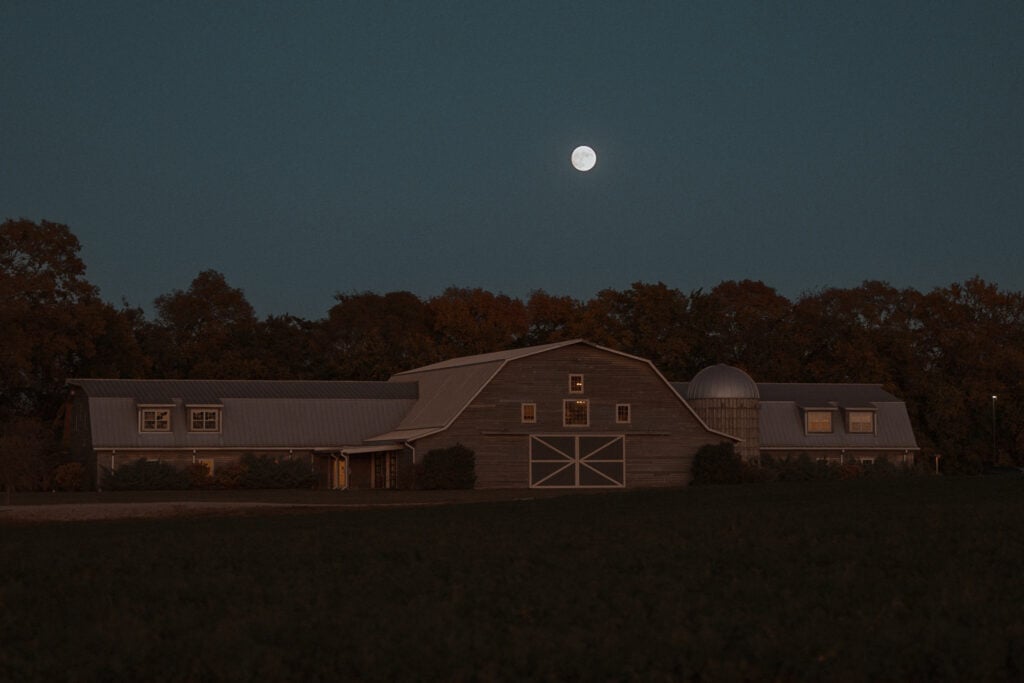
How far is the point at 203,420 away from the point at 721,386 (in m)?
21.9

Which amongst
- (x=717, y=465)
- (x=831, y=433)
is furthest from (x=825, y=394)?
(x=717, y=465)

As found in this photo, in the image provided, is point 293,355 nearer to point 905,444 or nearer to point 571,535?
point 905,444

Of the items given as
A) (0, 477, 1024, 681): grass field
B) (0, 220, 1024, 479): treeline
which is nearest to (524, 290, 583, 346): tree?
(0, 220, 1024, 479): treeline

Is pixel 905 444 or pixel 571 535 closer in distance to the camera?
pixel 571 535

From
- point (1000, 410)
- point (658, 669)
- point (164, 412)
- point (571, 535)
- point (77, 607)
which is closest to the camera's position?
point (658, 669)

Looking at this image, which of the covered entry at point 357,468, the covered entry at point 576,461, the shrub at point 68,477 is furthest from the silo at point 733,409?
the shrub at point 68,477

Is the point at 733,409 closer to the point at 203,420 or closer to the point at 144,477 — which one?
the point at 203,420

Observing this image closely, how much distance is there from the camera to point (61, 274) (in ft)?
217

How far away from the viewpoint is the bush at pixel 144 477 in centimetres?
5362

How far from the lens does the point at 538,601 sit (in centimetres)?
1569

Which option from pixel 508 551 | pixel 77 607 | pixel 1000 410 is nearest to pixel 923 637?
pixel 508 551

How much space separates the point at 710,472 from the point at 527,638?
42.5 meters

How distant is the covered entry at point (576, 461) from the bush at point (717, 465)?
301cm

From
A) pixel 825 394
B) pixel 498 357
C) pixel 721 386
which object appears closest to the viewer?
pixel 498 357
